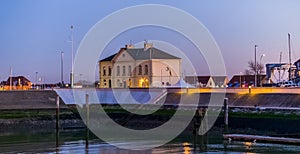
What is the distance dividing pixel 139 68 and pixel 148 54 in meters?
2.84

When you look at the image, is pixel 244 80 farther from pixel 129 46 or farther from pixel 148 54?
pixel 129 46

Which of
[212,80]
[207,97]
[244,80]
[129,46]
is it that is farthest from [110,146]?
[244,80]

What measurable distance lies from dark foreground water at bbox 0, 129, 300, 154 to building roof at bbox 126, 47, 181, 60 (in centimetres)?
4373

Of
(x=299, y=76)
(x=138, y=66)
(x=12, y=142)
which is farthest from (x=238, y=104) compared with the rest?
(x=138, y=66)

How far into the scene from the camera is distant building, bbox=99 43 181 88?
261 feet

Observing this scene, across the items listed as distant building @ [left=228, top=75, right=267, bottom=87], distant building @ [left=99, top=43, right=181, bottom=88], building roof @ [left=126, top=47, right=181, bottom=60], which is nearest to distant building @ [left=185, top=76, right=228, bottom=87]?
distant building @ [left=228, top=75, right=267, bottom=87]

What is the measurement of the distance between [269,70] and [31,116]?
3548cm

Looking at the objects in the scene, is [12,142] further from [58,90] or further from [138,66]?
[138,66]

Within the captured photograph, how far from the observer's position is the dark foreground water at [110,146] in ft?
95.9

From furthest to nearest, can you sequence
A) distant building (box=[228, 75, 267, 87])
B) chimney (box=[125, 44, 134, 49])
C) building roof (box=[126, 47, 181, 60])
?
1. distant building (box=[228, 75, 267, 87])
2. chimney (box=[125, 44, 134, 49])
3. building roof (box=[126, 47, 181, 60])

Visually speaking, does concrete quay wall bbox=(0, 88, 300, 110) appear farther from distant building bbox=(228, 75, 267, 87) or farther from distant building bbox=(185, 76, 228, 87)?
distant building bbox=(185, 76, 228, 87)

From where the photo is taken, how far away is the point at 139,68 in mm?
81000

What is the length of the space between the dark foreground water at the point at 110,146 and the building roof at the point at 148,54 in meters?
43.7

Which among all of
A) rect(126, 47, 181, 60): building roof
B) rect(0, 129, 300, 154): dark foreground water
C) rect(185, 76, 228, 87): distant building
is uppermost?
rect(126, 47, 181, 60): building roof
